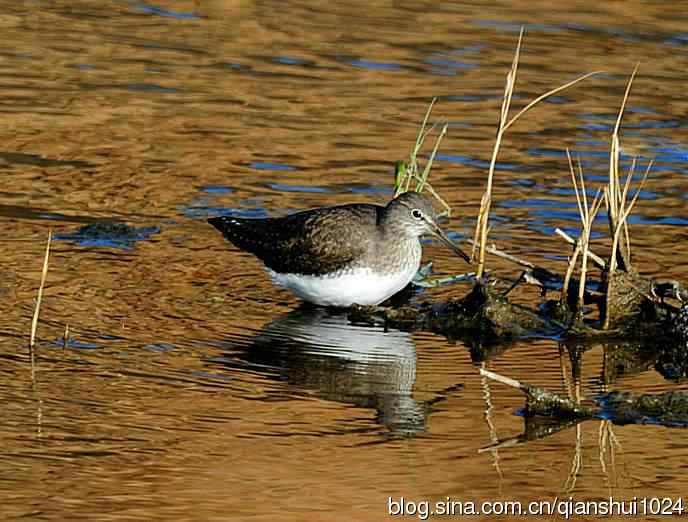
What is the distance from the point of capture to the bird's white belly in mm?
11250

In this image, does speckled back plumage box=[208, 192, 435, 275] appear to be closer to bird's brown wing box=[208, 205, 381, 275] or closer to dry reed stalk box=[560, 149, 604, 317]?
bird's brown wing box=[208, 205, 381, 275]

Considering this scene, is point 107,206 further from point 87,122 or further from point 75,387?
point 75,387

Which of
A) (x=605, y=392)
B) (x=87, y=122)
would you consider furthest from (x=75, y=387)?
(x=87, y=122)

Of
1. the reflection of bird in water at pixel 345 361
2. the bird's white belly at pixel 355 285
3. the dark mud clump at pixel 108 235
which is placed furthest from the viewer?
the dark mud clump at pixel 108 235

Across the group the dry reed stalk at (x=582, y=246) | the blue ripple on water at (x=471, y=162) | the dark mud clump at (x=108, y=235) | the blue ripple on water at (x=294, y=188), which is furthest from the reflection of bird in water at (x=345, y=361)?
the blue ripple on water at (x=471, y=162)

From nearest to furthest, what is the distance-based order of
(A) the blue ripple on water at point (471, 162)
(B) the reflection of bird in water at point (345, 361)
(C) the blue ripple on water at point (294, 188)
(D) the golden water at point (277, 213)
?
1. (D) the golden water at point (277, 213)
2. (B) the reflection of bird in water at point (345, 361)
3. (C) the blue ripple on water at point (294, 188)
4. (A) the blue ripple on water at point (471, 162)

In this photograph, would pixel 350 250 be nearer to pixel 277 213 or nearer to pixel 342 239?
pixel 342 239

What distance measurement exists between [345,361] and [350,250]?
1265mm

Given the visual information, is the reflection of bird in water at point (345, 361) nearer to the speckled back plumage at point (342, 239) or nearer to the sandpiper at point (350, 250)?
the sandpiper at point (350, 250)

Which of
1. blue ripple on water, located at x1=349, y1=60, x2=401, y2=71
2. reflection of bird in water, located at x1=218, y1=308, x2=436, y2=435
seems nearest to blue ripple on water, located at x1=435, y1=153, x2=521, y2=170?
blue ripple on water, located at x1=349, y1=60, x2=401, y2=71

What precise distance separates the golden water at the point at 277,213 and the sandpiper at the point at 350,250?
10.0 inches

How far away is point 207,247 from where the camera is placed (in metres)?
12.7

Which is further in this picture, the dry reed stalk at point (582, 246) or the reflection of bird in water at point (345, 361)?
the dry reed stalk at point (582, 246)

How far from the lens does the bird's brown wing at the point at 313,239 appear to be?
11344mm
